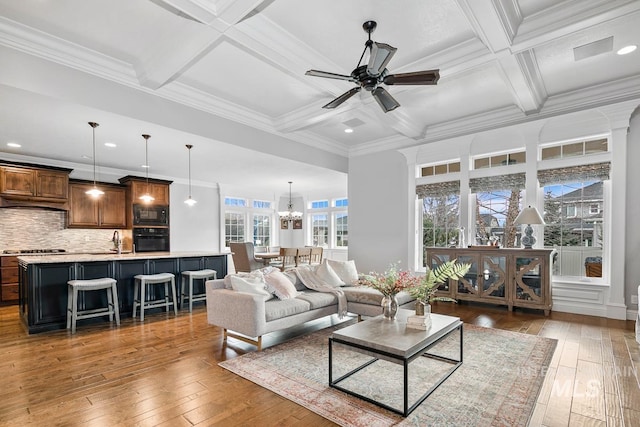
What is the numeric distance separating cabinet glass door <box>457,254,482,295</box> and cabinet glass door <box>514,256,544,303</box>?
0.52 meters

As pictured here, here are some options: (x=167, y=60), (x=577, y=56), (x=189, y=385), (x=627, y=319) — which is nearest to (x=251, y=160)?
(x=167, y=60)

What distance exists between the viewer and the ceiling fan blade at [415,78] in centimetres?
281

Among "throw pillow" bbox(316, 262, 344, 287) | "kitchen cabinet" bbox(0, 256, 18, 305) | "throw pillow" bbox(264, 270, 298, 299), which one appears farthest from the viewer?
"kitchen cabinet" bbox(0, 256, 18, 305)

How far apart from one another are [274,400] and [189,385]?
742 millimetres

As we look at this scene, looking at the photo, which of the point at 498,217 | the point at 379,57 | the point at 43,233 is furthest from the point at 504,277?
the point at 43,233

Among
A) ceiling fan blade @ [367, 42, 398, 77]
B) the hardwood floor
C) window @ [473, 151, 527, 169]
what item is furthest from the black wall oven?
window @ [473, 151, 527, 169]

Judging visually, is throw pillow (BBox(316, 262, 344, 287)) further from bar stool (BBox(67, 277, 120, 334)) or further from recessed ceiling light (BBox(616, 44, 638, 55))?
recessed ceiling light (BBox(616, 44, 638, 55))

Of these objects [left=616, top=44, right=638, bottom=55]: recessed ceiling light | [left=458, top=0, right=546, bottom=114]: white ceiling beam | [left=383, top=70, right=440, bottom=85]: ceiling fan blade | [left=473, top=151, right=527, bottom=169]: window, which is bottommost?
[left=473, top=151, right=527, bottom=169]: window

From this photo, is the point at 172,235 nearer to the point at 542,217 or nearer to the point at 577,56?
the point at 542,217

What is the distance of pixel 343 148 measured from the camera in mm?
7113

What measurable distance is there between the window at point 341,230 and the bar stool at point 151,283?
6072 mm

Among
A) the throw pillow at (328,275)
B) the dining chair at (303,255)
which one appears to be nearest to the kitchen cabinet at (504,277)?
the throw pillow at (328,275)

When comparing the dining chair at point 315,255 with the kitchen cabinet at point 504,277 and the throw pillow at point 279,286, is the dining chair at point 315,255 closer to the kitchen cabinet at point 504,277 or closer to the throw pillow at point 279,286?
the kitchen cabinet at point 504,277

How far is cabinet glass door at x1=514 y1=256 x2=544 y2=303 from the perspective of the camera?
4758 millimetres
